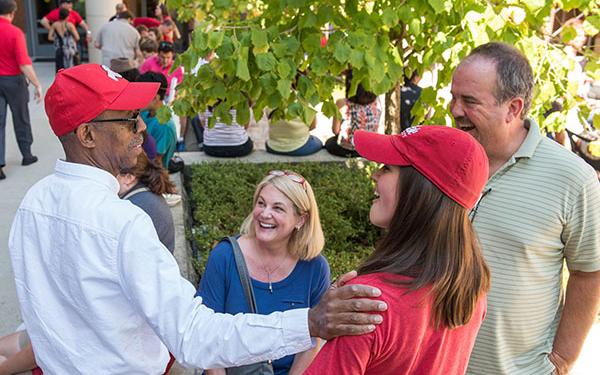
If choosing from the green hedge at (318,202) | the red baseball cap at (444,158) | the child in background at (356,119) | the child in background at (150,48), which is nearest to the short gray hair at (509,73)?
the red baseball cap at (444,158)

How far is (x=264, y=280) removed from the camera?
135 inches

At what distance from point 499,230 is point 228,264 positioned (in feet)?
4.56

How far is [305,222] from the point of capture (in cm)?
366

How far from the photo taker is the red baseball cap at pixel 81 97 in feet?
6.86

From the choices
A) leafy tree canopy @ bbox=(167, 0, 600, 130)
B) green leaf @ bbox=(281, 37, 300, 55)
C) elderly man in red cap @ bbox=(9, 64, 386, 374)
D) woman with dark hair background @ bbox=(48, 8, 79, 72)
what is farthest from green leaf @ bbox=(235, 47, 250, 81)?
woman with dark hair background @ bbox=(48, 8, 79, 72)

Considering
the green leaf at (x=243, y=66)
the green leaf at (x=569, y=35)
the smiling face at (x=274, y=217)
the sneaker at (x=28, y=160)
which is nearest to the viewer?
the smiling face at (x=274, y=217)

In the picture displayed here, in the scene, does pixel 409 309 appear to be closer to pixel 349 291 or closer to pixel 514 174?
pixel 349 291

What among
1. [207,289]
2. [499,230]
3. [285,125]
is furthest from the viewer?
[285,125]

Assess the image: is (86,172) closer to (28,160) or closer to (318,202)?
(318,202)

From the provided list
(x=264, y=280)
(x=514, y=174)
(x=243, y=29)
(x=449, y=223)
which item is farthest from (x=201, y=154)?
(x=449, y=223)

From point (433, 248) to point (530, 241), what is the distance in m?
0.84

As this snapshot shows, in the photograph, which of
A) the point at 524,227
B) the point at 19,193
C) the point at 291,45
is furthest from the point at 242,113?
the point at 19,193

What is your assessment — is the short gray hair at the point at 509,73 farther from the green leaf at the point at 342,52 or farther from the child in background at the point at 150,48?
the child in background at the point at 150,48

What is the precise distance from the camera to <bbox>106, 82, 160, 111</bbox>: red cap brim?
214 centimetres
